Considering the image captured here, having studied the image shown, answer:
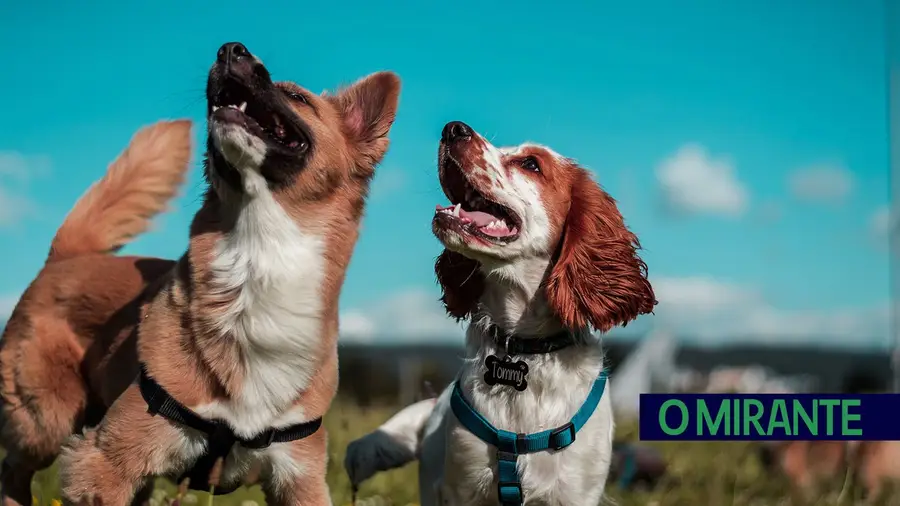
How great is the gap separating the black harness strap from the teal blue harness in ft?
2.76

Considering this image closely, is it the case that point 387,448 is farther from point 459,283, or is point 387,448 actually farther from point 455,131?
point 455,131

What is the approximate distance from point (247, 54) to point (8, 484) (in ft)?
9.51

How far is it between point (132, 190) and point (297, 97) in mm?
1810

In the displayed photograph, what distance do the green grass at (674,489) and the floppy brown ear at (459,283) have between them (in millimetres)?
1456

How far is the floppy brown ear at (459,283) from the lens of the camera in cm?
468

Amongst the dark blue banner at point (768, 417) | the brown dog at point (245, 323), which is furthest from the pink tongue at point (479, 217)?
the dark blue banner at point (768, 417)

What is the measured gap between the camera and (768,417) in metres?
5.52

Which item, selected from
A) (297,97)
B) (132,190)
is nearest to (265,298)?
(297,97)

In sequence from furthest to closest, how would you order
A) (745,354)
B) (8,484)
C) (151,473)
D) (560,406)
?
(745,354)
(8,484)
(560,406)
(151,473)

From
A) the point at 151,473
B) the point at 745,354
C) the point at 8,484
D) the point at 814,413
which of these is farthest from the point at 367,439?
the point at 745,354

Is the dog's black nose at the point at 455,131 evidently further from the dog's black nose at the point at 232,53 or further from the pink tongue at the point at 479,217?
the dog's black nose at the point at 232,53

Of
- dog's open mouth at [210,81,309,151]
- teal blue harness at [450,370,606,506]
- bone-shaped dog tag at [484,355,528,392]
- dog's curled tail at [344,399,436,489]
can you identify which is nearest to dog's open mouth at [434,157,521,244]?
bone-shaped dog tag at [484,355,528,392]

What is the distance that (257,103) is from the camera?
4.24m

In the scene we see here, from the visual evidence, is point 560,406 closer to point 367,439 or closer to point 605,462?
point 605,462
